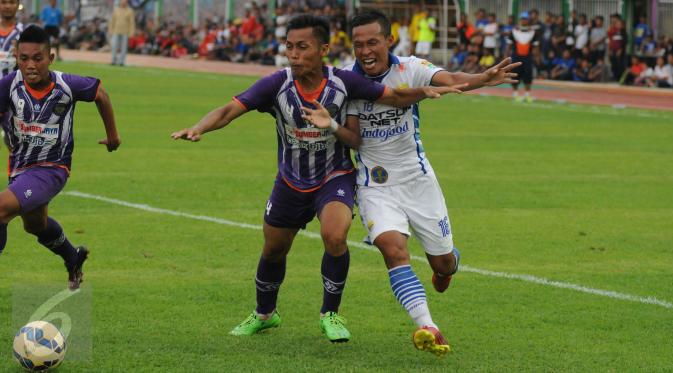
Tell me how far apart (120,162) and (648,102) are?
55.9 feet

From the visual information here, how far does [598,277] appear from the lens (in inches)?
399

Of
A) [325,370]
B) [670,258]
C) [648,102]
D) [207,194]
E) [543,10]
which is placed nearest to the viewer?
[325,370]

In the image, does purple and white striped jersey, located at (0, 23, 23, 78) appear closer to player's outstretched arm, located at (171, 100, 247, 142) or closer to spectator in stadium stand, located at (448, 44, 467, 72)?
player's outstretched arm, located at (171, 100, 247, 142)

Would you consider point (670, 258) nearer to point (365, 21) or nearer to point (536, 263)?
point (536, 263)

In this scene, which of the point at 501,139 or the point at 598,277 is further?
the point at 501,139

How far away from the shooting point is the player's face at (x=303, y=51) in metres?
7.65

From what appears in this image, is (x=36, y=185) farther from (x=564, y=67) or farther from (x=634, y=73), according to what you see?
(x=564, y=67)

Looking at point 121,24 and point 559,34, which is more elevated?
point 121,24

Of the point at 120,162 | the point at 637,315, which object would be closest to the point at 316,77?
the point at 637,315

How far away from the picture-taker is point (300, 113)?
7.74 metres

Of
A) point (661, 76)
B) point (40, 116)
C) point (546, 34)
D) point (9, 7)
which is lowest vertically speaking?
point (661, 76)

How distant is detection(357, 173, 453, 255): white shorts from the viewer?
7.71 m

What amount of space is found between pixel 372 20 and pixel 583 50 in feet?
97.0

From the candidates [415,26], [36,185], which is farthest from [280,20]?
[36,185]
